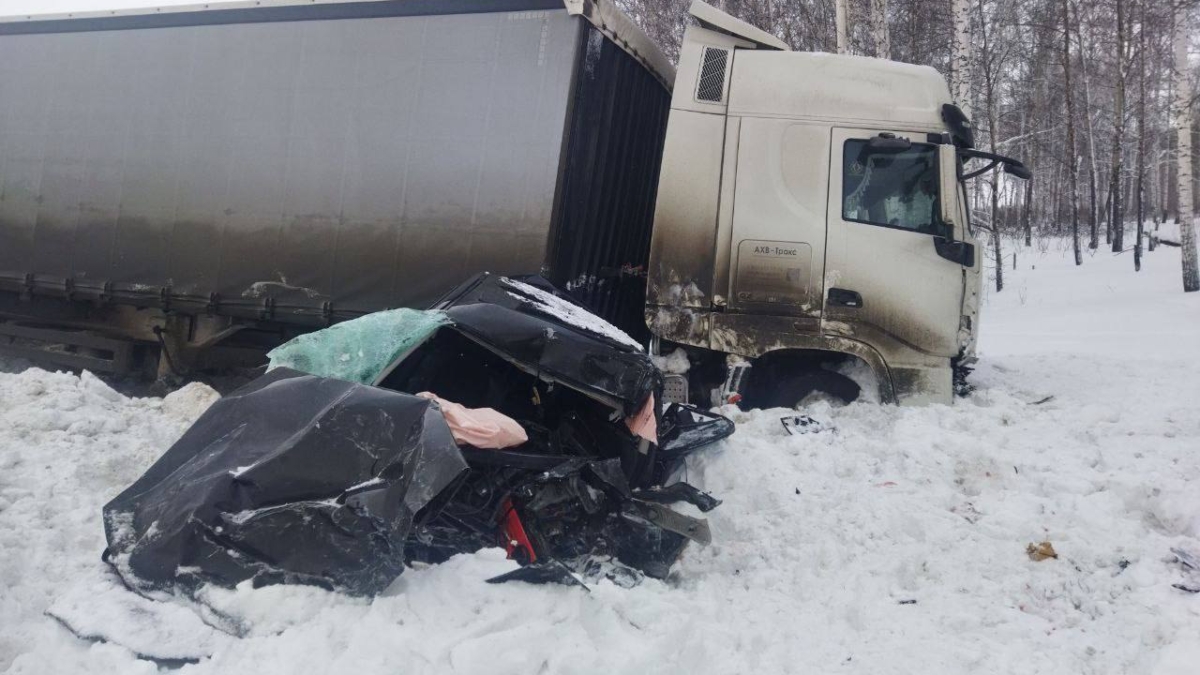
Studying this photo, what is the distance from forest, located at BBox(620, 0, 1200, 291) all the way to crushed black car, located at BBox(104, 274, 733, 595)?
7897 millimetres

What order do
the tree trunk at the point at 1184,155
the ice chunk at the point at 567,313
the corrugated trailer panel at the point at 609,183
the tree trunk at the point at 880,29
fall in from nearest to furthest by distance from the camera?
the ice chunk at the point at 567,313 → the corrugated trailer panel at the point at 609,183 → the tree trunk at the point at 880,29 → the tree trunk at the point at 1184,155

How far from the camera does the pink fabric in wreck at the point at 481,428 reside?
11.6 feet

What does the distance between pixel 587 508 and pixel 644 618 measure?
77 cm

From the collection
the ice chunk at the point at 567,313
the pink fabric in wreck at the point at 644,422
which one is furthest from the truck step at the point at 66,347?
the pink fabric in wreck at the point at 644,422

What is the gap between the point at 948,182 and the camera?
5.48 meters

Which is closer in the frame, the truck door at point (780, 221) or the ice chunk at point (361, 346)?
the ice chunk at point (361, 346)

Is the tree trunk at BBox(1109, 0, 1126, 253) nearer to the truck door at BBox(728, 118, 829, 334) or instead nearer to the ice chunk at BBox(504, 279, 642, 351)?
the truck door at BBox(728, 118, 829, 334)

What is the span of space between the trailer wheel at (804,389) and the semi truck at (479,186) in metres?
0.02

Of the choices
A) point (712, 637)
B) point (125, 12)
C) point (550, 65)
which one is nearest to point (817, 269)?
point (550, 65)

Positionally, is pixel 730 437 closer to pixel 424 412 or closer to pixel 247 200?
pixel 424 412

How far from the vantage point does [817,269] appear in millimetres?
5582

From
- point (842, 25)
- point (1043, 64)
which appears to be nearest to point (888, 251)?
point (842, 25)

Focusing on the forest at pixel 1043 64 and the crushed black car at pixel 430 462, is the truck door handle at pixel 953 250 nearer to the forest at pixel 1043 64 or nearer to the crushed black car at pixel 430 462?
the crushed black car at pixel 430 462

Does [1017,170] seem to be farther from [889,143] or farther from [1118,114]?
[1118,114]
